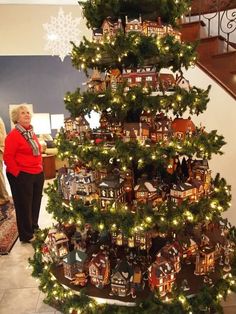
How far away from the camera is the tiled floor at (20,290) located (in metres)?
2.26

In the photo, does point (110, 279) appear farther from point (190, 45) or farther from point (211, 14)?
point (211, 14)

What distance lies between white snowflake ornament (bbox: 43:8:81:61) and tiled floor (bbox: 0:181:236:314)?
3908 mm

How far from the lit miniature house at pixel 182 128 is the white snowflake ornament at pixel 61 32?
4.30 meters

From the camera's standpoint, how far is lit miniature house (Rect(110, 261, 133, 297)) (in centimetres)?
174

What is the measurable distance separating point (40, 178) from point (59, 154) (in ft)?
4.86

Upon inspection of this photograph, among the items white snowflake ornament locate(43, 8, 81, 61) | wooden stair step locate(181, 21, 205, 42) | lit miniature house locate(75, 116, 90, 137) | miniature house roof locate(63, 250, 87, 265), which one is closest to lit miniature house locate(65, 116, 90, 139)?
lit miniature house locate(75, 116, 90, 137)

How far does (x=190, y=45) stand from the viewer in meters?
1.81

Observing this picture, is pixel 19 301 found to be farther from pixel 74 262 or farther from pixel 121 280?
pixel 121 280

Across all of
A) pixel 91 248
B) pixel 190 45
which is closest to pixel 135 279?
Result: pixel 91 248

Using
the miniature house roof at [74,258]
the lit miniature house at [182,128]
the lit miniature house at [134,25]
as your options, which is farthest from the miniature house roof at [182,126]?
the miniature house roof at [74,258]

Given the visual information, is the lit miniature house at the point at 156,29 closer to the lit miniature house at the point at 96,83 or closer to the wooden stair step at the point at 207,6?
the lit miniature house at the point at 96,83

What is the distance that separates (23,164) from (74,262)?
1470mm

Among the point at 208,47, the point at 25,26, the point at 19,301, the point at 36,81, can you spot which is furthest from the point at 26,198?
the point at 36,81

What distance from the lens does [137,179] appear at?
197cm
